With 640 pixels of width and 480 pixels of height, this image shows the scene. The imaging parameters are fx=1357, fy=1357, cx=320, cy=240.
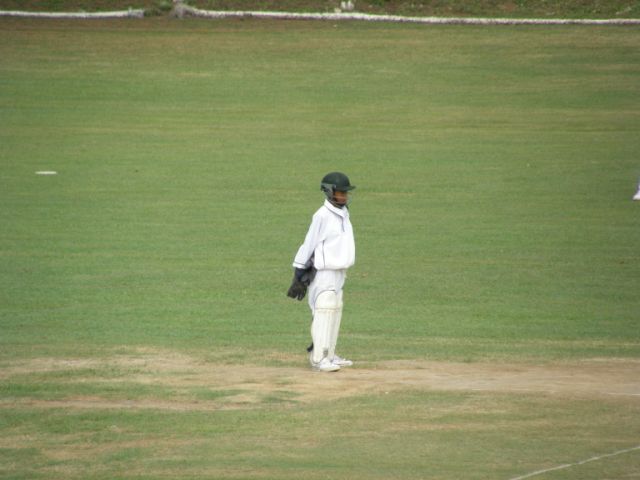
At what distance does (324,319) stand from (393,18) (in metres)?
36.2

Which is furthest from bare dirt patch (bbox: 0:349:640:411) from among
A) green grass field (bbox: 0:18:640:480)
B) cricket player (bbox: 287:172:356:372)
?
cricket player (bbox: 287:172:356:372)

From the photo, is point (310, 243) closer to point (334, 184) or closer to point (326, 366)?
point (334, 184)

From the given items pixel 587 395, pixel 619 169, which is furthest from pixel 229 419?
pixel 619 169

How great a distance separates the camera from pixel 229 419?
1217 cm

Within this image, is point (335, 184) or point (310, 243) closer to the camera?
point (335, 184)

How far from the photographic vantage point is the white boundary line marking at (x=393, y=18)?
4817 cm

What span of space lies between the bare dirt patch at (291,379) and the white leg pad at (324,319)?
324 mm

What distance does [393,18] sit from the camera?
160 ft

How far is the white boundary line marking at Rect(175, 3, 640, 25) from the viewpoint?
Result: 158ft

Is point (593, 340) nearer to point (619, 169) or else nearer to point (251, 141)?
point (619, 169)

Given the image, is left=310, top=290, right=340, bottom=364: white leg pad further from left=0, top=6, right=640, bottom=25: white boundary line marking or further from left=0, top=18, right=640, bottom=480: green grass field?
left=0, top=6, right=640, bottom=25: white boundary line marking

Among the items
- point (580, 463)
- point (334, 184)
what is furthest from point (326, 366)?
point (580, 463)

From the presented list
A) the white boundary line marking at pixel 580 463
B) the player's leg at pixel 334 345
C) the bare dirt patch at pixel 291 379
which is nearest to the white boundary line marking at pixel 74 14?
the bare dirt patch at pixel 291 379

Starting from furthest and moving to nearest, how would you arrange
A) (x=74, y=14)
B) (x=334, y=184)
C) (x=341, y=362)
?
1. (x=74, y=14)
2. (x=341, y=362)
3. (x=334, y=184)
